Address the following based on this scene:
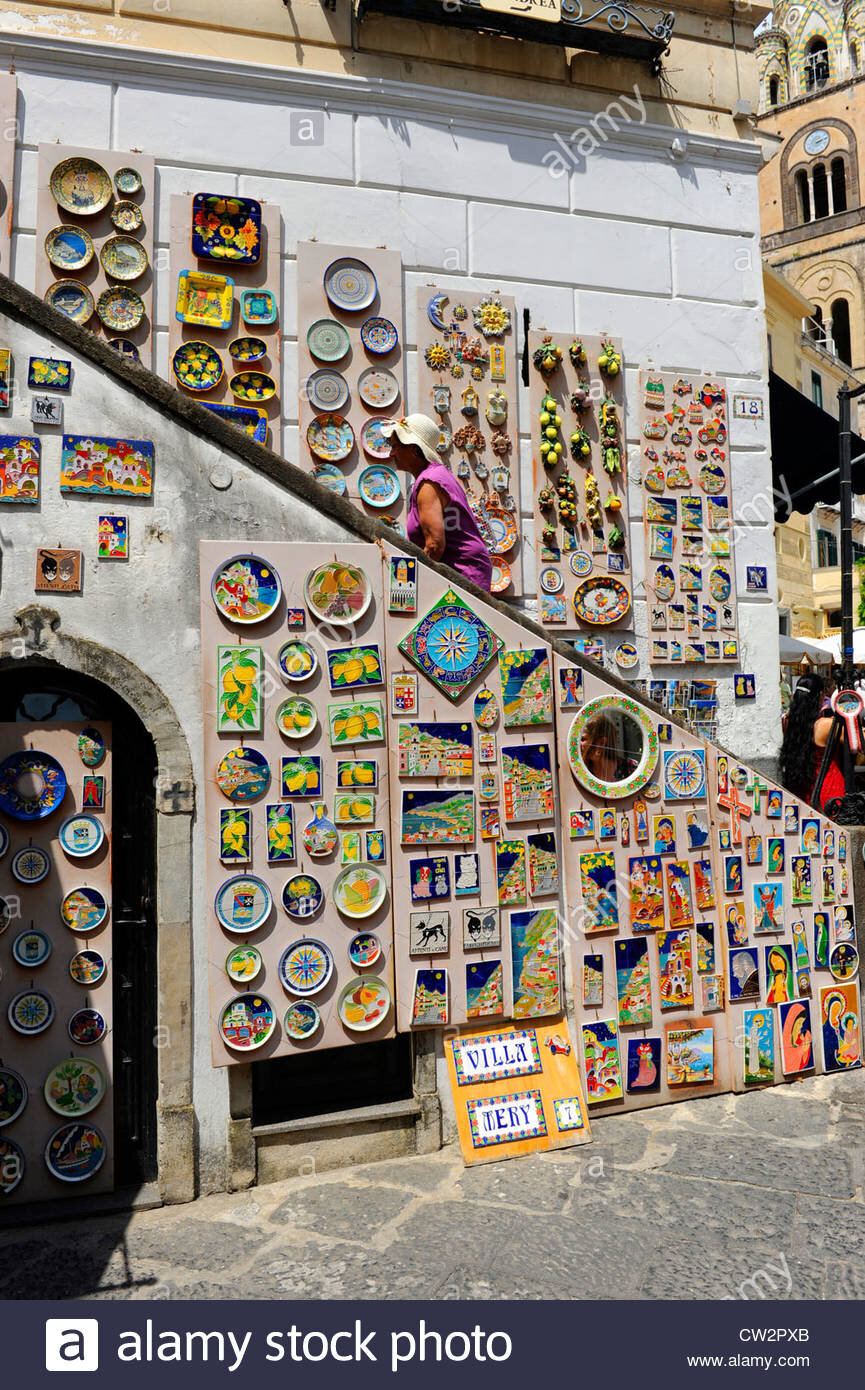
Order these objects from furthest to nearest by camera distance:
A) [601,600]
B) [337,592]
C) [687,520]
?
[687,520], [601,600], [337,592]

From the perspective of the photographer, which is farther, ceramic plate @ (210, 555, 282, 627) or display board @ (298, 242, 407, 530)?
display board @ (298, 242, 407, 530)

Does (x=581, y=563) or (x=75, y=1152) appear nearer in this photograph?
(x=75, y=1152)

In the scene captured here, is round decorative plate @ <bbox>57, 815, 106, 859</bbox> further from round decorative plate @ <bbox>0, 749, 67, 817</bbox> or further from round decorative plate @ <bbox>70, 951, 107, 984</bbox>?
round decorative plate @ <bbox>70, 951, 107, 984</bbox>

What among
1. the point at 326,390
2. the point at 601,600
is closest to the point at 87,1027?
the point at 326,390

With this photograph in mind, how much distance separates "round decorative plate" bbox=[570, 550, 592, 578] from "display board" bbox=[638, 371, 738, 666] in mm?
509

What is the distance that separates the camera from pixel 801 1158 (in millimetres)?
4977

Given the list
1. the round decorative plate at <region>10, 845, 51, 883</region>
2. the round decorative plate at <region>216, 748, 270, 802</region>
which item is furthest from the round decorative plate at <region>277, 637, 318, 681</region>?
the round decorative plate at <region>10, 845, 51, 883</region>

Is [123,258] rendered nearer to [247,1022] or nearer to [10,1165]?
[247,1022]

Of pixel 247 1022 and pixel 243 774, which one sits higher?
pixel 243 774

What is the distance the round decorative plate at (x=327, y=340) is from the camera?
7285 mm

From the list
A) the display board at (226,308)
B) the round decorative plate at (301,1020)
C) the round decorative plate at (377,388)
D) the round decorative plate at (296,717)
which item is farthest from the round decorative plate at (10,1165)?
the round decorative plate at (377,388)

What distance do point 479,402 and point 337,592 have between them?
314 cm

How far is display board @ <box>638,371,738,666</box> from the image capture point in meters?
8.11

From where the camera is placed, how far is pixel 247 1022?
484 cm
